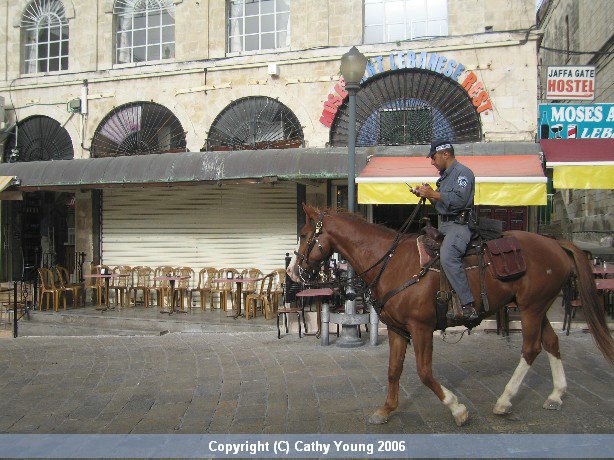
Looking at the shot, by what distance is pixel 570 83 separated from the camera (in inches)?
462

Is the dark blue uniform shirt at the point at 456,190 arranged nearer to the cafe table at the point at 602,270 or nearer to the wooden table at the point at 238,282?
the cafe table at the point at 602,270

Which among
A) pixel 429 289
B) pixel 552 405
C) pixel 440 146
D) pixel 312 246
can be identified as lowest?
pixel 552 405

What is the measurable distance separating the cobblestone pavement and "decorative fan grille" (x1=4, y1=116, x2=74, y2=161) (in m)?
6.64

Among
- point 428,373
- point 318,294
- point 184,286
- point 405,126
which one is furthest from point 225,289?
point 428,373

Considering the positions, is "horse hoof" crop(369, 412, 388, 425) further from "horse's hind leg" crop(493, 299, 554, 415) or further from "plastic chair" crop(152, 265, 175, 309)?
"plastic chair" crop(152, 265, 175, 309)

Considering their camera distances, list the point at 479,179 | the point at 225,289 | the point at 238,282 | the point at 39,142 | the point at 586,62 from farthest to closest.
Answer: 1. the point at 586,62
2. the point at 39,142
3. the point at 225,289
4. the point at 238,282
5. the point at 479,179

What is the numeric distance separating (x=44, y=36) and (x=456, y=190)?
46.0 ft

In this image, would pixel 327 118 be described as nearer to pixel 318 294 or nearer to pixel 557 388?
pixel 318 294

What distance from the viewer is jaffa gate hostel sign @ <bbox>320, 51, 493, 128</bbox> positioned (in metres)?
10.9

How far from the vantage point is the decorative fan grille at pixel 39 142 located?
13.9m

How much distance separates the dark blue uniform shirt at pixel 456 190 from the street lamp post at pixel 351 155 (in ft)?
9.45

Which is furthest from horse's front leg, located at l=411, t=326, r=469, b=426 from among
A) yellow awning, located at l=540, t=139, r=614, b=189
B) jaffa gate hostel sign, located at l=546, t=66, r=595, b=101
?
jaffa gate hostel sign, located at l=546, t=66, r=595, b=101

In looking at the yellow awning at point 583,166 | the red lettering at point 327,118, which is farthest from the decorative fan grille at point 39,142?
the yellow awning at point 583,166

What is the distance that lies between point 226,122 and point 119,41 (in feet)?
13.6
